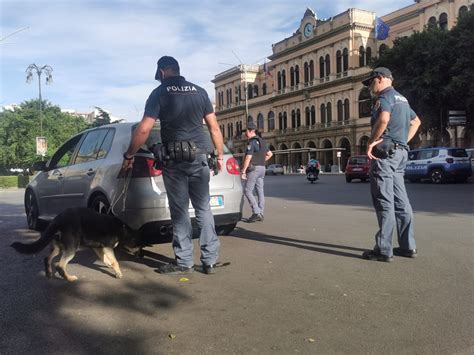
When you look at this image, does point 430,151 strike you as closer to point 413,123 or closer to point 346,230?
point 346,230

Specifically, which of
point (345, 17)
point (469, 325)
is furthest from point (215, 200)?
point (345, 17)

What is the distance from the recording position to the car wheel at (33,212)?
25.0 feet

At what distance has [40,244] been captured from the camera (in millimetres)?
4465

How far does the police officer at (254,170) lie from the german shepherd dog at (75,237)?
4338mm

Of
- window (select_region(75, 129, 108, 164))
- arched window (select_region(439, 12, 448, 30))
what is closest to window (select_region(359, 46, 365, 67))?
arched window (select_region(439, 12, 448, 30))

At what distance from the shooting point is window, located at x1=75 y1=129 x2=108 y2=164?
6.20 metres

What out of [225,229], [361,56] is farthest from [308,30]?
[225,229]

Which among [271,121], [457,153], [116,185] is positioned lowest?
[116,185]

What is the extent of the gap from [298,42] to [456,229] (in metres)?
57.9

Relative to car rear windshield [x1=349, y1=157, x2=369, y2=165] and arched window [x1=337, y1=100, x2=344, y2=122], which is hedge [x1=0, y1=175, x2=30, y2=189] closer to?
car rear windshield [x1=349, y1=157, x2=369, y2=165]

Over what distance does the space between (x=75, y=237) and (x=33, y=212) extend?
382 cm

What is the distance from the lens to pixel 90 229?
179 inches

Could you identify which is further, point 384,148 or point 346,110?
point 346,110

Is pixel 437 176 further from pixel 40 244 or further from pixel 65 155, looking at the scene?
pixel 40 244
